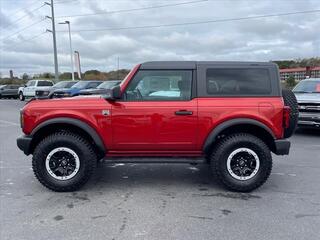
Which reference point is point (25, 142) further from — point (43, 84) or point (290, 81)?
point (43, 84)

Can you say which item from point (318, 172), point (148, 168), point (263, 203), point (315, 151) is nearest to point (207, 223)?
point (263, 203)

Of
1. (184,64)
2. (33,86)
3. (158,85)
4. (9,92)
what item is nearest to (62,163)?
(158,85)

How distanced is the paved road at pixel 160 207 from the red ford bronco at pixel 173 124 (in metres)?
0.38

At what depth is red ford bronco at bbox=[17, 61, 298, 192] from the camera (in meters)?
5.12

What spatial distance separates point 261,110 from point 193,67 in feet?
3.70

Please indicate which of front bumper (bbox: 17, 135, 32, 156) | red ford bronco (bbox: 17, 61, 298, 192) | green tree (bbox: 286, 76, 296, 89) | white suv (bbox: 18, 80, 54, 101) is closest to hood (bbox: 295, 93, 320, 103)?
red ford bronco (bbox: 17, 61, 298, 192)

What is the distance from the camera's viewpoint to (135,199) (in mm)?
4883

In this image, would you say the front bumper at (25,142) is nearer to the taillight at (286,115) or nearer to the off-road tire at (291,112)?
the taillight at (286,115)

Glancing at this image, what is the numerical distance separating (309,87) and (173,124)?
729 cm

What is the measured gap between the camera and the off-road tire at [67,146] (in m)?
5.16

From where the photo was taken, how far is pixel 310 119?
982 centimetres

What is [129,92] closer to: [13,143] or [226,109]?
[226,109]

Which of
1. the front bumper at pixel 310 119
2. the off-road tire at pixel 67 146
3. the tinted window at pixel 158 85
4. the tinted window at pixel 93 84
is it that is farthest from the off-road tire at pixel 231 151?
the tinted window at pixel 93 84

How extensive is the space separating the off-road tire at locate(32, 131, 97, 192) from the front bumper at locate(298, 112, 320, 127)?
6.77 meters
